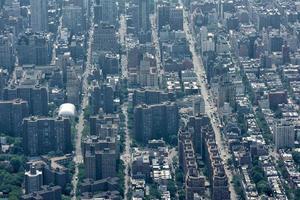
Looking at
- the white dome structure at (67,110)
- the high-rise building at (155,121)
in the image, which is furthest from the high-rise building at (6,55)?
the high-rise building at (155,121)

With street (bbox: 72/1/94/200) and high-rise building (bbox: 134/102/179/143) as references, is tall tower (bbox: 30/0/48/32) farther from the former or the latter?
high-rise building (bbox: 134/102/179/143)

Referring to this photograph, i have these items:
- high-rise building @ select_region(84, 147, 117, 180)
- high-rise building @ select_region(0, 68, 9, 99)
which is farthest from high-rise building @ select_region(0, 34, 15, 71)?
high-rise building @ select_region(84, 147, 117, 180)

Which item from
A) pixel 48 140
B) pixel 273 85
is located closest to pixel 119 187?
pixel 48 140

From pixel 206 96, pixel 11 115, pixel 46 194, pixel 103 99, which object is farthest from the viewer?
pixel 206 96

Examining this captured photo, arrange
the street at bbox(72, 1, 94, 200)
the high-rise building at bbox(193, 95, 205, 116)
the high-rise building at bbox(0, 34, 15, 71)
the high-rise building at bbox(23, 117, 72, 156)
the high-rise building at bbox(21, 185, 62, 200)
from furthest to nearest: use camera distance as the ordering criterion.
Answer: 1. the high-rise building at bbox(0, 34, 15, 71)
2. the high-rise building at bbox(193, 95, 205, 116)
3. the high-rise building at bbox(23, 117, 72, 156)
4. the street at bbox(72, 1, 94, 200)
5. the high-rise building at bbox(21, 185, 62, 200)

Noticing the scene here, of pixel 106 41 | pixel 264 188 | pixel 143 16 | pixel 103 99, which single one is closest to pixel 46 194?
pixel 264 188

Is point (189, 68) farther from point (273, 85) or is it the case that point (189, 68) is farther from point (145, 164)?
point (145, 164)

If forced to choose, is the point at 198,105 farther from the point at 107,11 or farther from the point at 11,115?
the point at 107,11
